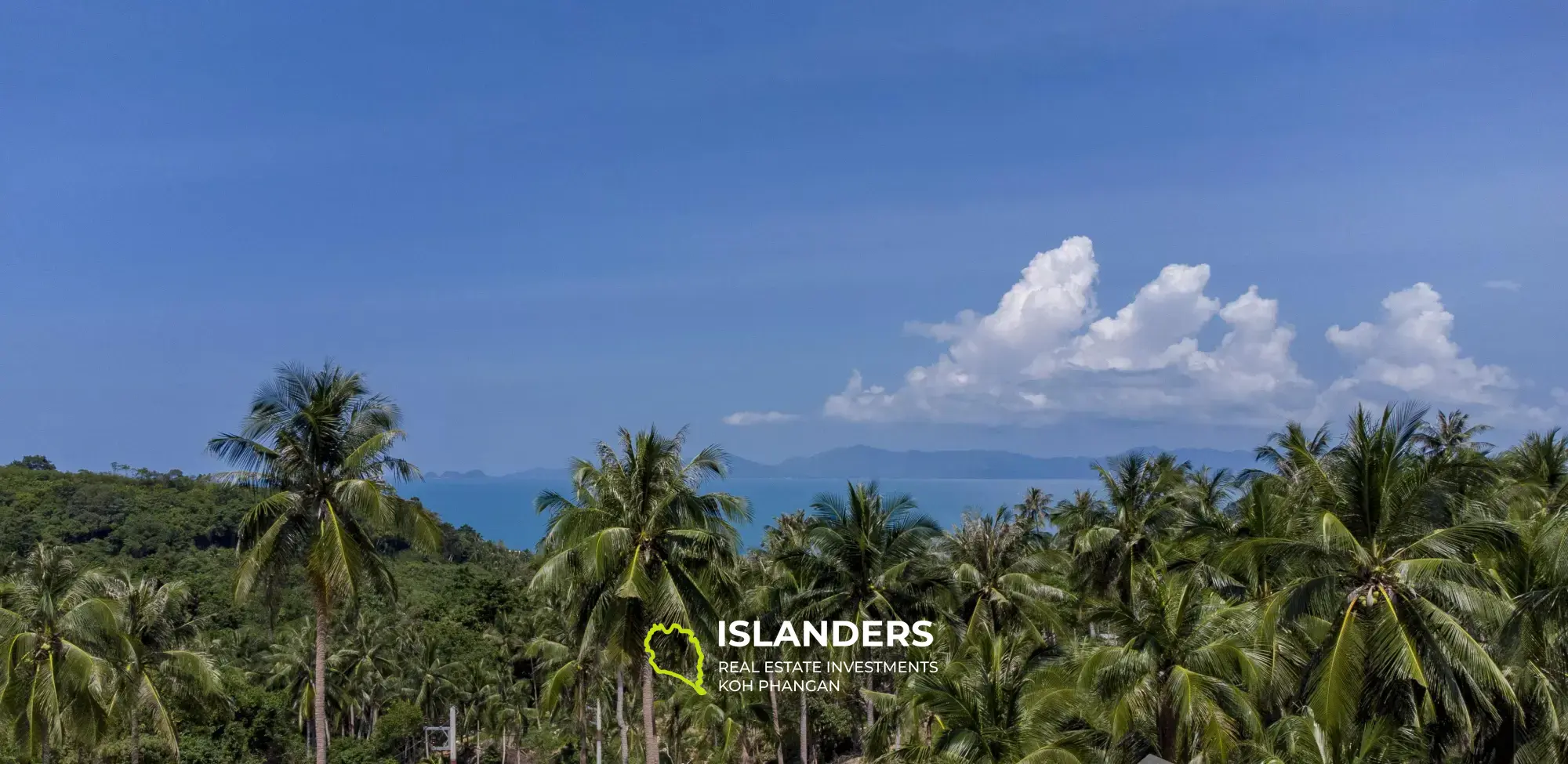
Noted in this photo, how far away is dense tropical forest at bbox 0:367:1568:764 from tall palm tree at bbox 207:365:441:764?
0.19ft

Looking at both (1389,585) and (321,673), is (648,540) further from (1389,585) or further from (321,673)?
(1389,585)

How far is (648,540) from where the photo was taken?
21.7 meters

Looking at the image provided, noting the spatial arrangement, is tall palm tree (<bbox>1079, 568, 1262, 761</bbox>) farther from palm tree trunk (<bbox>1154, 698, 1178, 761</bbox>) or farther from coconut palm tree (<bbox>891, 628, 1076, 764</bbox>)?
coconut palm tree (<bbox>891, 628, 1076, 764</bbox>)

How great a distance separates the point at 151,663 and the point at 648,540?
17.9 meters

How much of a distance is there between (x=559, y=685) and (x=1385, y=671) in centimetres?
2822

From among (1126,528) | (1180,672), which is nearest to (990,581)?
(1126,528)

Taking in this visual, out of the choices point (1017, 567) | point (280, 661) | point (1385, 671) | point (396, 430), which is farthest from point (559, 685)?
point (1385, 671)

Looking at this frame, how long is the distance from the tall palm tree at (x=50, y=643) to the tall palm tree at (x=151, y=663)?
142cm

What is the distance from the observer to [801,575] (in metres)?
28.0

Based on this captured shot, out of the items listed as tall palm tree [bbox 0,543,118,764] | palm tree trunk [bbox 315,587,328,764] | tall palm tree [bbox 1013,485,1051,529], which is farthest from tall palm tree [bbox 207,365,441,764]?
tall palm tree [bbox 1013,485,1051,529]

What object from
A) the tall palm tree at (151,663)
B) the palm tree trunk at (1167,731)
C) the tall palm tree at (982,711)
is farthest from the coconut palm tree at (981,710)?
the tall palm tree at (151,663)

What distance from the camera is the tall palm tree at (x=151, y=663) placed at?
26.5 meters

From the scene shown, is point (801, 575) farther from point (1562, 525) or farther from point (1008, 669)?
point (1562, 525)

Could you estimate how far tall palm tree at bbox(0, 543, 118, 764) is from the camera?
23078 mm
